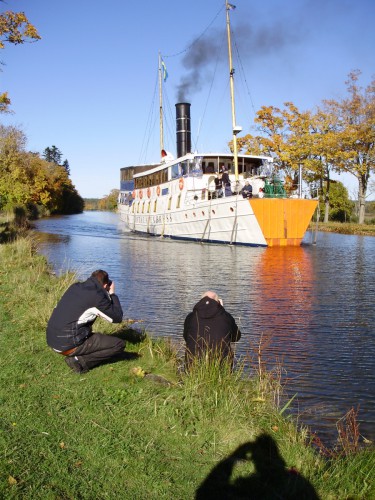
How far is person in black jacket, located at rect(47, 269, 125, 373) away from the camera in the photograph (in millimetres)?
7016

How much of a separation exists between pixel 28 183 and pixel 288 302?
57.1m

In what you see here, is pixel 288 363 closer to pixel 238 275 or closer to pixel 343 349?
pixel 343 349

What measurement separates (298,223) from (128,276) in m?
14.8

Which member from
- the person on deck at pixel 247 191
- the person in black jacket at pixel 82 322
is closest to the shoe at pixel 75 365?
the person in black jacket at pixel 82 322

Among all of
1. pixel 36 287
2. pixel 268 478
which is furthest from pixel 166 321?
pixel 268 478

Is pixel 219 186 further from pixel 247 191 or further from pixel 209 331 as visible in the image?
pixel 209 331

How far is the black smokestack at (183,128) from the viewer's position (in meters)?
41.8

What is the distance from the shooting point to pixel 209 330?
22.6 ft

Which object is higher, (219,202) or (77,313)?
(219,202)

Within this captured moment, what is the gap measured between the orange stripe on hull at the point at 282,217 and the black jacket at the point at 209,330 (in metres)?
23.4

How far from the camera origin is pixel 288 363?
9.05 meters

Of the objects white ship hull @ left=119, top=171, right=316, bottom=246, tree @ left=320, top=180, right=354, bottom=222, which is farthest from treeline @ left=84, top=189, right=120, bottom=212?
white ship hull @ left=119, top=171, right=316, bottom=246

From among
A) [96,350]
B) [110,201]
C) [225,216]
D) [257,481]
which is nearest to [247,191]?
[225,216]

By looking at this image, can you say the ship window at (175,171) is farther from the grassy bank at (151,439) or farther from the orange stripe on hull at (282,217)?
the grassy bank at (151,439)
